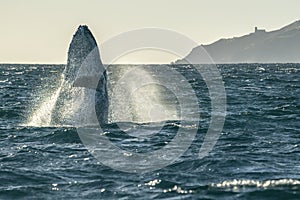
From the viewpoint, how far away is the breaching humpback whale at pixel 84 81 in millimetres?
18188

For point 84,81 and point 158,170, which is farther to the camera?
point 84,81

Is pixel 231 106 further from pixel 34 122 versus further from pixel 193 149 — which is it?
pixel 193 149

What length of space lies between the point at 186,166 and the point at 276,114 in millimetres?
11940

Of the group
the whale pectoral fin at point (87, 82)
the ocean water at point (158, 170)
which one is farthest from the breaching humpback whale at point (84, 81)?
the ocean water at point (158, 170)

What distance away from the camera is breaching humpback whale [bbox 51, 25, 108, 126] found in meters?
18.2

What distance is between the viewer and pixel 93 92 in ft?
60.3

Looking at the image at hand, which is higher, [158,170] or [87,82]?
[87,82]

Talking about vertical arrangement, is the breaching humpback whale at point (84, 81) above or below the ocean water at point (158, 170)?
above

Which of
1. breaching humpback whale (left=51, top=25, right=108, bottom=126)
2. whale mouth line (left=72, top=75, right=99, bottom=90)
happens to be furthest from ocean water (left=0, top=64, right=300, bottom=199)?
whale mouth line (left=72, top=75, right=99, bottom=90)

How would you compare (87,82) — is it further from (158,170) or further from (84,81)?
(158,170)

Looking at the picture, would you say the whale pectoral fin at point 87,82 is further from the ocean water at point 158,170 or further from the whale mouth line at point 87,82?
the ocean water at point 158,170

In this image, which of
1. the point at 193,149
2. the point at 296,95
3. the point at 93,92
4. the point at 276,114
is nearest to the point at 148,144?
the point at 193,149

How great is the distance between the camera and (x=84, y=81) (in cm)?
1822

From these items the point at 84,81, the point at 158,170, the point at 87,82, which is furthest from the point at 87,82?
the point at 158,170
